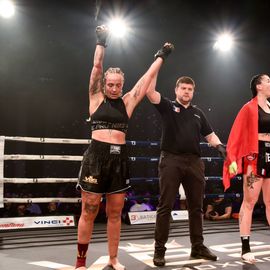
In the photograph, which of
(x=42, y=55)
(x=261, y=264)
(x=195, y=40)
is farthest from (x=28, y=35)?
(x=261, y=264)

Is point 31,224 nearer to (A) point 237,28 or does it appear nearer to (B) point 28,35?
(B) point 28,35

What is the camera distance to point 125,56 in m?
7.93

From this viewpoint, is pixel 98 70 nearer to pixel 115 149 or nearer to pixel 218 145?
pixel 115 149

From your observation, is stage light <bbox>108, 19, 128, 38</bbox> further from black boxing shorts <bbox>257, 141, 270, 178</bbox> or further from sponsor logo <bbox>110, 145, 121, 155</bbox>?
sponsor logo <bbox>110, 145, 121, 155</bbox>

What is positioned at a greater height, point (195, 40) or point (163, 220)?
point (195, 40)

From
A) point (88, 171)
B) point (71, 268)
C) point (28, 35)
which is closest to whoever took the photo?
point (88, 171)

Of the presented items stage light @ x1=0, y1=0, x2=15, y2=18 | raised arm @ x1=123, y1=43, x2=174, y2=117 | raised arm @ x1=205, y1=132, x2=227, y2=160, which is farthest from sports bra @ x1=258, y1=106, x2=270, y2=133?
stage light @ x1=0, y1=0, x2=15, y2=18

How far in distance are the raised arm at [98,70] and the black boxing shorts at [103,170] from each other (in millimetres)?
281

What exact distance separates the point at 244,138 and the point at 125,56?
533 centimetres

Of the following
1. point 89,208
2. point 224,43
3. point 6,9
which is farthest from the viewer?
point 224,43

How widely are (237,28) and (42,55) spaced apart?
3.86 metres

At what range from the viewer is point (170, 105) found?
290 centimetres

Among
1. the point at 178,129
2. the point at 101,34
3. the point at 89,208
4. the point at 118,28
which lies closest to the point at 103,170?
the point at 89,208

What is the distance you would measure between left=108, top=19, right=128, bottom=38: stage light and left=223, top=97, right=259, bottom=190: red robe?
4298 millimetres
